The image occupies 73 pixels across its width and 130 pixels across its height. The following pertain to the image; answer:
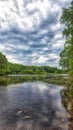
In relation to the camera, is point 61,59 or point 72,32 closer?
point 72,32

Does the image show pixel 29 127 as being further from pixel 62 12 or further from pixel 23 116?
pixel 62 12

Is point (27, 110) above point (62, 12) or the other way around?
the other way around

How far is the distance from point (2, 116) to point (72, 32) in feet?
44.7

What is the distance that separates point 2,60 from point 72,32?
81.6m

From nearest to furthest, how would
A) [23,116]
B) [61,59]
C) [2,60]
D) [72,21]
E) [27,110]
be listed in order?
[23,116], [27,110], [72,21], [61,59], [2,60]

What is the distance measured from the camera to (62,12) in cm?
2244

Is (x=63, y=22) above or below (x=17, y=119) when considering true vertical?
above

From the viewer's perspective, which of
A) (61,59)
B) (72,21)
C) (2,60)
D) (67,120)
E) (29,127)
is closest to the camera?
(29,127)

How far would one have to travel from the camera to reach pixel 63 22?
75.4 ft

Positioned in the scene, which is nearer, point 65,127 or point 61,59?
point 65,127

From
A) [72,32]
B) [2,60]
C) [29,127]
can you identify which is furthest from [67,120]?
[2,60]

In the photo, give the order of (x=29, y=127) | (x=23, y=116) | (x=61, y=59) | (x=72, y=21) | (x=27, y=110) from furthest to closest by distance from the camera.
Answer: (x=61, y=59) → (x=72, y=21) → (x=27, y=110) → (x=23, y=116) → (x=29, y=127)

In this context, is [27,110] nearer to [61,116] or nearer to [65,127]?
[61,116]

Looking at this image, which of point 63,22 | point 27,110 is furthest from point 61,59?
point 27,110
